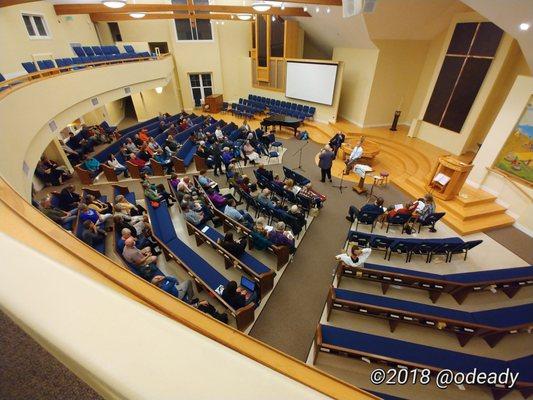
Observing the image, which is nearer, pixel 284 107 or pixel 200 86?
pixel 284 107

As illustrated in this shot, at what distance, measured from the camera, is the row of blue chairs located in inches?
504

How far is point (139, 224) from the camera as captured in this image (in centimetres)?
523

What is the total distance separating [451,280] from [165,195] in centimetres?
648

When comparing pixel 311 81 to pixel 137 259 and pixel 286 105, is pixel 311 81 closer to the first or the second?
pixel 286 105

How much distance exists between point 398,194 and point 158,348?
26.5 ft

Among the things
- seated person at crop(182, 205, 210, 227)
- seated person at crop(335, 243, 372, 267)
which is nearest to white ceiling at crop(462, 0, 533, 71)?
seated person at crop(335, 243, 372, 267)

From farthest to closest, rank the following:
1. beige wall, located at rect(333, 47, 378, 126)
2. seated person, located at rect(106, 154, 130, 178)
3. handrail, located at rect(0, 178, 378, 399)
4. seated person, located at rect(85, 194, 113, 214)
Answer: beige wall, located at rect(333, 47, 378, 126) < seated person, located at rect(106, 154, 130, 178) < seated person, located at rect(85, 194, 113, 214) < handrail, located at rect(0, 178, 378, 399)

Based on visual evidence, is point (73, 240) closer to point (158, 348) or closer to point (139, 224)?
point (158, 348)

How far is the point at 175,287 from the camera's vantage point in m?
4.02

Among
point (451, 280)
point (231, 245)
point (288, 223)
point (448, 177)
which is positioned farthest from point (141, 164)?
point (448, 177)

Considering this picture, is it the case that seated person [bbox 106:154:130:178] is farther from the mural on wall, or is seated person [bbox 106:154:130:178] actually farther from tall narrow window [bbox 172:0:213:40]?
the mural on wall

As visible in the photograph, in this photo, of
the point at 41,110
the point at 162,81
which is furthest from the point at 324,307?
the point at 162,81

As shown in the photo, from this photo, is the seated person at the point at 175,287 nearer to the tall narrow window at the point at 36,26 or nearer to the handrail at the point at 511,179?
the handrail at the point at 511,179

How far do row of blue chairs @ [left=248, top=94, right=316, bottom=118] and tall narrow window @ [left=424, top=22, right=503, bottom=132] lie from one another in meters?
5.24
